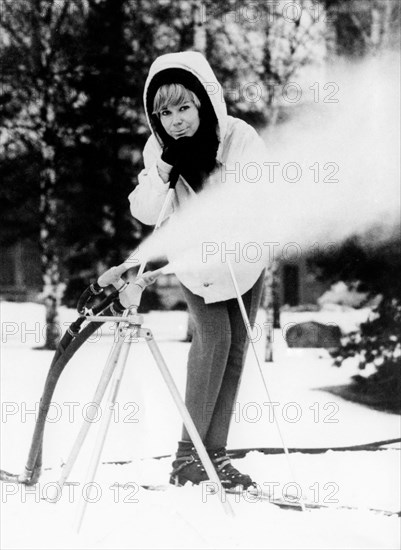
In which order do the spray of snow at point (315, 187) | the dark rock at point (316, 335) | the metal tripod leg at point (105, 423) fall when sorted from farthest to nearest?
the dark rock at point (316, 335), the spray of snow at point (315, 187), the metal tripod leg at point (105, 423)

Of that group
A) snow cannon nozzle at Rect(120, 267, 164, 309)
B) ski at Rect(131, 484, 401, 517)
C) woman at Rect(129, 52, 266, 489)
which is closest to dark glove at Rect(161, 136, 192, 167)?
woman at Rect(129, 52, 266, 489)

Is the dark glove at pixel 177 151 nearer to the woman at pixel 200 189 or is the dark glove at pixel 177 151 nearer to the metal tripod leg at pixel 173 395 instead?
the woman at pixel 200 189

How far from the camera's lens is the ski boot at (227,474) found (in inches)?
42.9

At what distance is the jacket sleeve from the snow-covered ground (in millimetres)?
155

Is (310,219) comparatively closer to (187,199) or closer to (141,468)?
(187,199)

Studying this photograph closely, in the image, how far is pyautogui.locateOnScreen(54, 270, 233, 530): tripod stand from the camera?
0.97 m

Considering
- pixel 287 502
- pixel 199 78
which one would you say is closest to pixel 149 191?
pixel 199 78

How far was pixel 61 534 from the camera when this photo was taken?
1022 millimetres

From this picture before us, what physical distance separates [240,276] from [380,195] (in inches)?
11.9

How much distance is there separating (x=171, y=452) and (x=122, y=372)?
0.22m

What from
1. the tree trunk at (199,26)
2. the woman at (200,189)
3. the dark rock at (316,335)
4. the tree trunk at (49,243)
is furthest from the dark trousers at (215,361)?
the tree trunk at (199,26)

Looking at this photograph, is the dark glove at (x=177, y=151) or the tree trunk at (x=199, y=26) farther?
the tree trunk at (x=199, y=26)

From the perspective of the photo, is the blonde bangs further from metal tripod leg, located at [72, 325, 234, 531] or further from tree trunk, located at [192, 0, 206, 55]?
metal tripod leg, located at [72, 325, 234, 531]

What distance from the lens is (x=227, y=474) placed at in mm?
1091
